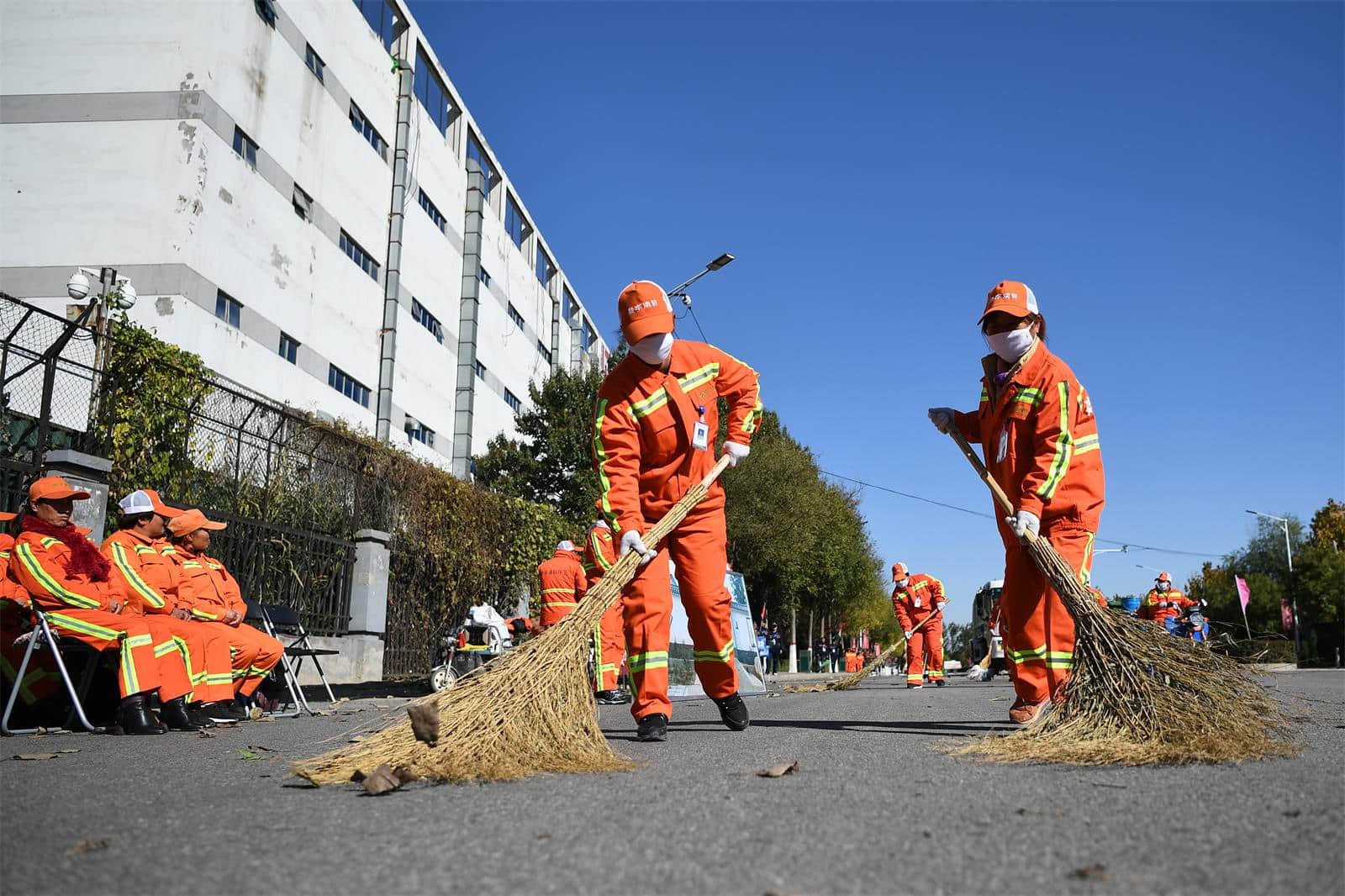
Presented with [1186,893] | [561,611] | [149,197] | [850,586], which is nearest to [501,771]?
[1186,893]

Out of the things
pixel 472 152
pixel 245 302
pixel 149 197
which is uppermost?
pixel 472 152

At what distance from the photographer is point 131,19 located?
22406mm

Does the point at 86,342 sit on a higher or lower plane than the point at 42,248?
lower

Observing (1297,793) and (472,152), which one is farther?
(472,152)

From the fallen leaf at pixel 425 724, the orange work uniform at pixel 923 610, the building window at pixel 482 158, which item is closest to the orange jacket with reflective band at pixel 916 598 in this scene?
the orange work uniform at pixel 923 610

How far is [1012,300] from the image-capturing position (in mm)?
5551

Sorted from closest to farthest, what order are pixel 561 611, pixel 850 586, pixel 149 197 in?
pixel 561 611 → pixel 149 197 → pixel 850 586

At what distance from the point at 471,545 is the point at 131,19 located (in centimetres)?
1433

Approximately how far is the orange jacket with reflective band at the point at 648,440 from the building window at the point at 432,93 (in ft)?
102

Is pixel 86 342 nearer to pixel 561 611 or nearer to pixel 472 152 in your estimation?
pixel 561 611

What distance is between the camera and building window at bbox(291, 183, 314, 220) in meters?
25.6

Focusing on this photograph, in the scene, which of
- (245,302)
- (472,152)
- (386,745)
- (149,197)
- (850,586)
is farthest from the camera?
(850,586)

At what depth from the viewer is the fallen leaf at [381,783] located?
3326 millimetres

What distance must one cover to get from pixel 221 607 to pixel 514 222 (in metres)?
38.4
